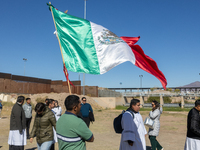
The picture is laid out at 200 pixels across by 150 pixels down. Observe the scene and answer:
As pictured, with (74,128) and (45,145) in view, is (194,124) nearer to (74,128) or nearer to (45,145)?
(74,128)

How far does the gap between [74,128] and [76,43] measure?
18.3 feet

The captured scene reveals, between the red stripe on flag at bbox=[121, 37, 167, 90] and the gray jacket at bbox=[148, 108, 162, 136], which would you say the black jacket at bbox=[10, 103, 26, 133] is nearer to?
the gray jacket at bbox=[148, 108, 162, 136]

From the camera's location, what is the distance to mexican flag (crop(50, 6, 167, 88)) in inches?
308

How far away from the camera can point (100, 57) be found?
8039mm

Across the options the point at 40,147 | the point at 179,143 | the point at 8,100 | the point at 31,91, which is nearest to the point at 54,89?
the point at 31,91

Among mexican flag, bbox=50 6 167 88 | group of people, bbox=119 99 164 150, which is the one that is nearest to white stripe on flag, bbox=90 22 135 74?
mexican flag, bbox=50 6 167 88

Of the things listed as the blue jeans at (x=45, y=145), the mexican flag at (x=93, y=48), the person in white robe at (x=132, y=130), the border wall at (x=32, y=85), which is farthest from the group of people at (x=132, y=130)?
the border wall at (x=32, y=85)

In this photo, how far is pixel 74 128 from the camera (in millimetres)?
2986

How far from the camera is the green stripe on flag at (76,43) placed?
7777 millimetres

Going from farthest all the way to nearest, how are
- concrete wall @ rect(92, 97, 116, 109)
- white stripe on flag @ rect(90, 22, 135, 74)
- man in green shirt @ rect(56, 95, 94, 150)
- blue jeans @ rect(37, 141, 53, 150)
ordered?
concrete wall @ rect(92, 97, 116, 109), white stripe on flag @ rect(90, 22, 135, 74), blue jeans @ rect(37, 141, 53, 150), man in green shirt @ rect(56, 95, 94, 150)

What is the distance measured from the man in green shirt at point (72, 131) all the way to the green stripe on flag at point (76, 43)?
4497 millimetres

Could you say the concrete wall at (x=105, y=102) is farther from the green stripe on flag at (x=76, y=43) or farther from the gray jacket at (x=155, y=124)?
the gray jacket at (x=155, y=124)

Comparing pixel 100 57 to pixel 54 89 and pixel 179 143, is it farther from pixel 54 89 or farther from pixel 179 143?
pixel 54 89

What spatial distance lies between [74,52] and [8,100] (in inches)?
996
